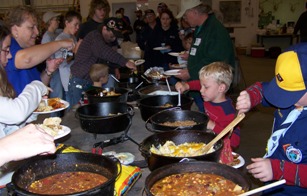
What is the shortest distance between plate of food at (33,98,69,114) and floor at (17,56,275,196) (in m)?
0.12

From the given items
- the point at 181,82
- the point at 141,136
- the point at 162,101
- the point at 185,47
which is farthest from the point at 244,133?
the point at 141,136

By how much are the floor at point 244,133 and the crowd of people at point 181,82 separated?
268 millimetres

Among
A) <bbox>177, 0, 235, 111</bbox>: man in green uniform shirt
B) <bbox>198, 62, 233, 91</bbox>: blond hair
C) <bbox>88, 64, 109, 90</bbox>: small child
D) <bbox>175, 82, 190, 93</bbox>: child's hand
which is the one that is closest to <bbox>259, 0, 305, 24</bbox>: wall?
<bbox>177, 0, 235, 111</bbox>: man in green uniform shirt

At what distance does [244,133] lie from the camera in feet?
16.1

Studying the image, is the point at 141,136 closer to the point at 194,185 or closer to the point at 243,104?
the point at 243,104

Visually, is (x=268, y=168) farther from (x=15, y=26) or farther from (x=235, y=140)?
(x=15, y=26)

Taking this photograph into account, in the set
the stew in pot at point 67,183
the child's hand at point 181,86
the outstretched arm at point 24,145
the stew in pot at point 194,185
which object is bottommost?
the stew in pot at point 194,185

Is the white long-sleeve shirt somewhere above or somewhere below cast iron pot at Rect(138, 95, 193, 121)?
above

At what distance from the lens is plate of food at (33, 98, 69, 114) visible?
247cm

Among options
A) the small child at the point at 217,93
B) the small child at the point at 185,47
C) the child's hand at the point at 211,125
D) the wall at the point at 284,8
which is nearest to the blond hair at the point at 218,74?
the small child at the point at 217,93

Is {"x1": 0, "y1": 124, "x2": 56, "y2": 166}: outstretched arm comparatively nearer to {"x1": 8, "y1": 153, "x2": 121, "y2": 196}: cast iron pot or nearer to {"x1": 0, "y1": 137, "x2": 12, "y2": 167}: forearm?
{"x1": 0, "y1": 137, "x2": 12, "y2": 167}: forearm

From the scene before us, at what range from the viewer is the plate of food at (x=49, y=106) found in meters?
2.47

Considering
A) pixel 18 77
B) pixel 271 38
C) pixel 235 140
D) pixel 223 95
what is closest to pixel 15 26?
pixel 18 77

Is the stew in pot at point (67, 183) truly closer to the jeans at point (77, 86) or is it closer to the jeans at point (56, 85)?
the jeans at point (77, 86)
